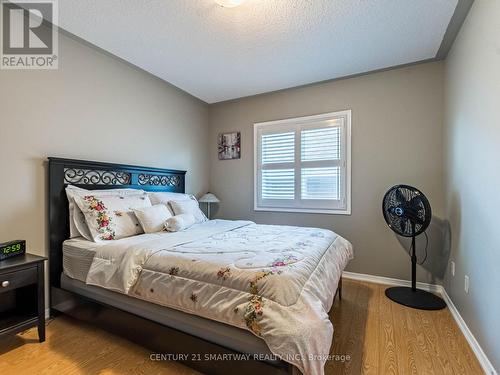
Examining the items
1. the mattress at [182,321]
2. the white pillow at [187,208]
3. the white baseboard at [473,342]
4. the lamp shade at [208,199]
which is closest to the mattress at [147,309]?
the mattress at [182,321]

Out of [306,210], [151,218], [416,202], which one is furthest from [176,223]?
[416,202]

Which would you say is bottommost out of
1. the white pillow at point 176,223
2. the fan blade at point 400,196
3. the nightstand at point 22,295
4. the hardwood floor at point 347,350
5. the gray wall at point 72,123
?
the hardwood floor at point 347,350

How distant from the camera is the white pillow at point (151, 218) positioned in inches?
95.2

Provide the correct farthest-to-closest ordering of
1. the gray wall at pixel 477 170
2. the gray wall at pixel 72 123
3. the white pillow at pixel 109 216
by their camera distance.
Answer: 1. the white pillow at pixel 109 216
2. the gray wall at pixel 72 123
3. the gray wall at pixel 477 170

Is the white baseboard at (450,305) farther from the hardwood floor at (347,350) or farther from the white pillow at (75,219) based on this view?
the white pillow at (75,219)

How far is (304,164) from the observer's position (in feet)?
11.5

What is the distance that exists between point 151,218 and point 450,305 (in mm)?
3029

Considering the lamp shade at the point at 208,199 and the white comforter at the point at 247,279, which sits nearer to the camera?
the white comforter at the point at 247,279

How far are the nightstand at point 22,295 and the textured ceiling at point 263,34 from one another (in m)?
2.00

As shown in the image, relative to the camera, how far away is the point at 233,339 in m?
1.36

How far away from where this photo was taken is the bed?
4.03 ft

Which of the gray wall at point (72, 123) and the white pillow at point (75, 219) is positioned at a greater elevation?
the gray wall at point (72, 123)

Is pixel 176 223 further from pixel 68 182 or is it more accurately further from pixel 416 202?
pixel 416 202

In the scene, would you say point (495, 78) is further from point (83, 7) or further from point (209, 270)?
point (83, 7)
